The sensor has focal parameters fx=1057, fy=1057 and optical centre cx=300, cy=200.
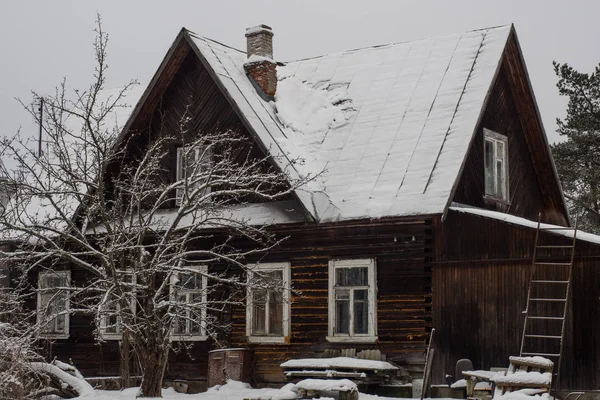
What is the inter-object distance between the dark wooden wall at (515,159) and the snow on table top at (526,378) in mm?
4952

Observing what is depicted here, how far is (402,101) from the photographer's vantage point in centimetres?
2091

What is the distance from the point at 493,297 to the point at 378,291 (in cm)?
214

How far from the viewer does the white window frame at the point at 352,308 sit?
1873 cm

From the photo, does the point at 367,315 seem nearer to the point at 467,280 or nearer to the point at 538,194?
the point at 467,280

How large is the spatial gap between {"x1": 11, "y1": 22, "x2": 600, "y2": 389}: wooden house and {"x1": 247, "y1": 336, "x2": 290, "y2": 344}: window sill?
0.08ft

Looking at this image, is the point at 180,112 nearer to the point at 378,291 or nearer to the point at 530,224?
the point at 378,291

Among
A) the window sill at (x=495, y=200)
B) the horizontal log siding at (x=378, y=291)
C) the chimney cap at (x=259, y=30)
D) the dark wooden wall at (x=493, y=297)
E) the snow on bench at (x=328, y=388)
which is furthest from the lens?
the chimney cap at (x=259, y=30)

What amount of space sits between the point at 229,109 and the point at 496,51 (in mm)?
5354

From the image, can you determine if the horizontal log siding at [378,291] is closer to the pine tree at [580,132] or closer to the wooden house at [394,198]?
the wooden house at [394,198]

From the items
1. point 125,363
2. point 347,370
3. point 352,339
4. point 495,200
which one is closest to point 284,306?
point 352,339

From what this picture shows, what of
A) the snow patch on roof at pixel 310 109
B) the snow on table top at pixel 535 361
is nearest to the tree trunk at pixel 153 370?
the snow on table top at pixel 535 361

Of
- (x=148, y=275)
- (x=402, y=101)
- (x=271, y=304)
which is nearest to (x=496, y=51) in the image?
(x=402, y=101)

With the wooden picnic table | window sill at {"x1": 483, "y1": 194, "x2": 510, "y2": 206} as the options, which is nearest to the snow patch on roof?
window sill at {"x1": 483, "y1": 194, "x2": 510, "y2": 206}

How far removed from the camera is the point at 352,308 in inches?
750
